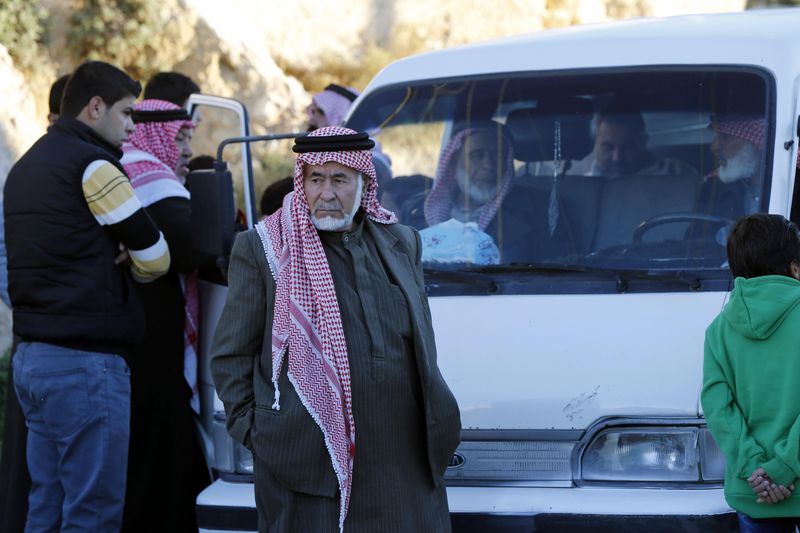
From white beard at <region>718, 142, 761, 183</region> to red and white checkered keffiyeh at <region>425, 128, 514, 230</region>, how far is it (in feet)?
2.50

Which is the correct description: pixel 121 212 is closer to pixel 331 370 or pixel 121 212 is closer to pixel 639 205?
pixel 331 370

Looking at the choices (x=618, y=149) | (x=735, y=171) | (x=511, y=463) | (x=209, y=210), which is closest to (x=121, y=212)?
(x=209, y=210)

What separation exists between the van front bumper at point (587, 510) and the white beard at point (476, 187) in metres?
1.16

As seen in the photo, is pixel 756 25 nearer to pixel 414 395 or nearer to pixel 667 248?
pixel 667 248

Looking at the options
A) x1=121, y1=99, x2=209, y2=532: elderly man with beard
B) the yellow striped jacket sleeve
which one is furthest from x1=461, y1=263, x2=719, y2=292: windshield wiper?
x1=121, y1=99, x2=209, y2=532: elderly man with beard

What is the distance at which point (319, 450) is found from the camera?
139 inches

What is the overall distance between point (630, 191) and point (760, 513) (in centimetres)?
140

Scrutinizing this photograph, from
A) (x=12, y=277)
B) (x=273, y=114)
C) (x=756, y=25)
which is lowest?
(x=273, y=114)

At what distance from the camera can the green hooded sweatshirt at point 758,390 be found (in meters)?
3.48

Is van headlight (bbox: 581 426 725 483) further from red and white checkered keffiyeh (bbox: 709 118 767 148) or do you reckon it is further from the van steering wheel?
red and white checkered keffiyeh (bbox: 709 118 767 148)

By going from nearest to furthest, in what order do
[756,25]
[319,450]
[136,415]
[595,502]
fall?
1. [319,450]
2. [595,502]
3. [756,25]
4. [136,415]

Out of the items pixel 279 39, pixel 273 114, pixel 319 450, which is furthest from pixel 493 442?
pixel 279 39

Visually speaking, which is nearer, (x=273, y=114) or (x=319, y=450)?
(x=319, y=450)

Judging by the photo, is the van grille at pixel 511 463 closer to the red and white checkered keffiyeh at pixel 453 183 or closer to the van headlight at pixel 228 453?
the van headlight at pixel 228 453
